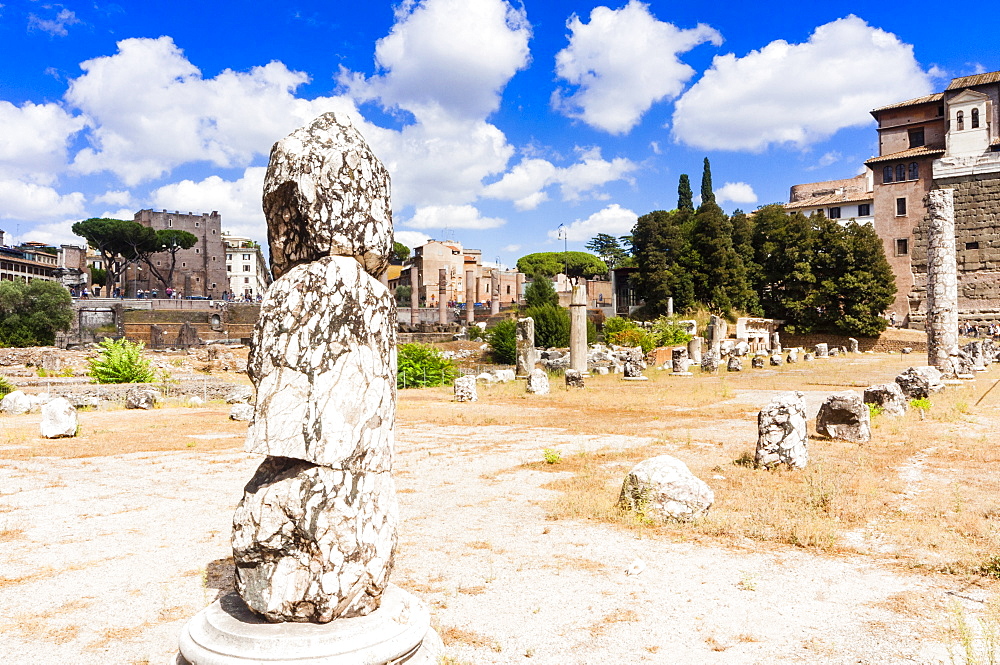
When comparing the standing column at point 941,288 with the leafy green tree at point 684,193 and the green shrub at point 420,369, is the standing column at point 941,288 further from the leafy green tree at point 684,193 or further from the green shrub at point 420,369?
the leafy green tree at point 684,193

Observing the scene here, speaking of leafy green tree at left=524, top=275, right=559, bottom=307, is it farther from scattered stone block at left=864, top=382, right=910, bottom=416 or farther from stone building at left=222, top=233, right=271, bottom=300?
stone building at left=222, top=233, right=271, bottom=300

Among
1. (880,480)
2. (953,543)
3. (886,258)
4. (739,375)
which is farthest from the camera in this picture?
(886,258)

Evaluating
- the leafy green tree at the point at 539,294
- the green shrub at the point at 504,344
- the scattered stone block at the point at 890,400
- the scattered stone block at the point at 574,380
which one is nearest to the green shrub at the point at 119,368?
the scattered stone block at the point at 574,380

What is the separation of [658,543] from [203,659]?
3.58m

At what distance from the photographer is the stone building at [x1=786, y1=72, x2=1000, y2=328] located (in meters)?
34.4

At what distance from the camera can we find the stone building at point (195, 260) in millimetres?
84438

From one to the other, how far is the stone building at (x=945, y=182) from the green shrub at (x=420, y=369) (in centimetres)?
2869

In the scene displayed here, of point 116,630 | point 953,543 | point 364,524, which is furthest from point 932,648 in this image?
point 116,630

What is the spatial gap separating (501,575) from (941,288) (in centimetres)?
1868

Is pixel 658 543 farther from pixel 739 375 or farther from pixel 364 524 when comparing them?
pixel 739 375

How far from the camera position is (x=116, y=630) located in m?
3.68

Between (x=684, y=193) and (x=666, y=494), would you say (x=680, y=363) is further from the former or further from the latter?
(x=684, y=193)

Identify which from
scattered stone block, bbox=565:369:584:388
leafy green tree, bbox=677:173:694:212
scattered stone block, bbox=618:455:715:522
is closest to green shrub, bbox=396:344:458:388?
scattered stone block, bbox=565:369:584:388

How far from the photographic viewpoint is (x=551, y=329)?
3350cm
